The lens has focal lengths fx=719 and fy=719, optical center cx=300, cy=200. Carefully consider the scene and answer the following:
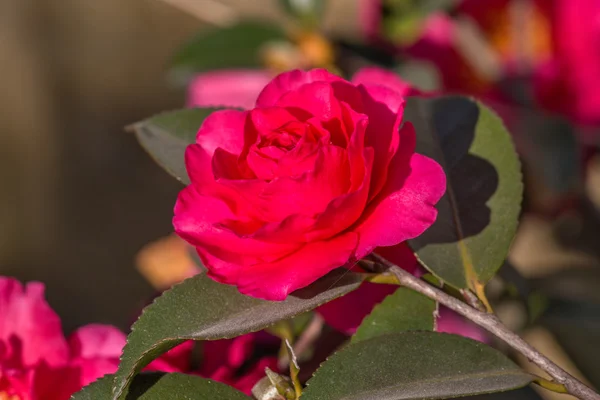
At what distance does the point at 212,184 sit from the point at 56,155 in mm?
1172

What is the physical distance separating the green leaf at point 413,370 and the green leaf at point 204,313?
3cm

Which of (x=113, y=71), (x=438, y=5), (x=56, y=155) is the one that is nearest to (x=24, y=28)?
(x=113, y=71)

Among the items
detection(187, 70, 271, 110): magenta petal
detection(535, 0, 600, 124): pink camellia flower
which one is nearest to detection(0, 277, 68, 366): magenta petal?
detection(187, 70, 271, 110): magenta petal

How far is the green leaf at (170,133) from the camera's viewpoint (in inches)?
17.5

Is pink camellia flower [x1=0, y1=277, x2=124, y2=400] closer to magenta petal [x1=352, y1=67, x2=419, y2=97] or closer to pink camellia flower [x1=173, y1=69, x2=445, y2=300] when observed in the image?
pink camellia flower [x1=173, y1=69, x2=445, y2=300]

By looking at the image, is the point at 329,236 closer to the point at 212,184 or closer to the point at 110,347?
the point at 212,184

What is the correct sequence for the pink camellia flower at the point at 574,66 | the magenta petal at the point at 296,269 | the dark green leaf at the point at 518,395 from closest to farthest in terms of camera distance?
1. the magenta petal at the point at 296,269
2. the dark green leaf at the point at 518,395
3. the pink camellia flower at the point at 574,66

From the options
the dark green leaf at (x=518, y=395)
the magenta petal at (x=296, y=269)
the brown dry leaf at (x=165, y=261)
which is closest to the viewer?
the magenta petal at (x=296, y=269)

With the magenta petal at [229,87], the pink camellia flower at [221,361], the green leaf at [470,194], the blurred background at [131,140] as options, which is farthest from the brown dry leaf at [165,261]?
the green leaf at [470,194]

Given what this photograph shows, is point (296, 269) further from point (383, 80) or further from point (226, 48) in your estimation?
point (226, 48)

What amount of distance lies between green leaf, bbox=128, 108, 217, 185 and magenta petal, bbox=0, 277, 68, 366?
4.3 inches

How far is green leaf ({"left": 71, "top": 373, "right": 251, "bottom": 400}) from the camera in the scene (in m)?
0.37

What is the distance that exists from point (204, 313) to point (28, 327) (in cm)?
14

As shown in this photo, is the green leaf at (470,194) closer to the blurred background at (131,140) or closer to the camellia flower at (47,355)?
the camellia flower at (47,355)
